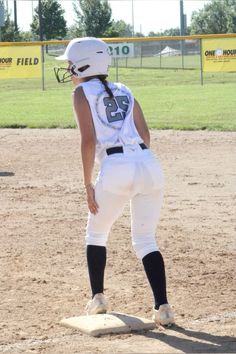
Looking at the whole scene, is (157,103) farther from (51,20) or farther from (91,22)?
(91,22)

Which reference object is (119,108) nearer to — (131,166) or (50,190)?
(131,166)

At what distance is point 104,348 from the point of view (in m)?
5.12

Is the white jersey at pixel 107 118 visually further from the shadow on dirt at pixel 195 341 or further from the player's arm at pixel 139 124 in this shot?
the shadow on dirt at pixel 195 341

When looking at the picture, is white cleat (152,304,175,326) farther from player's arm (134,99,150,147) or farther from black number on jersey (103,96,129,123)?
black number on jersey (103,96,129,123)

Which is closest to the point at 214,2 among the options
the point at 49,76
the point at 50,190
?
the point at 49,76

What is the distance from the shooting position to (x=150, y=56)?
2331 inches

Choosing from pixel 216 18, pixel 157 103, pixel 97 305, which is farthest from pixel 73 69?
pixel 216 18

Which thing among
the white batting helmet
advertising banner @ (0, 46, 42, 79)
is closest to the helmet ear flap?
the white batting helmet

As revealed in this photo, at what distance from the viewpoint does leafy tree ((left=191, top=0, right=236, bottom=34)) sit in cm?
8306

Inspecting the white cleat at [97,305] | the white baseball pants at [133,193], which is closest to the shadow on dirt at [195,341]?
the white cleat at [97,305]

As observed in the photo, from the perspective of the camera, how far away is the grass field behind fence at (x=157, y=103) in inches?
748

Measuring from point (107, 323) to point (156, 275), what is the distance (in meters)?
0.45

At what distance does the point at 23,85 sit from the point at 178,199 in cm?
2568

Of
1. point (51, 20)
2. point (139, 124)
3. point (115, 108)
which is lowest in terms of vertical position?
point (139, 124)
